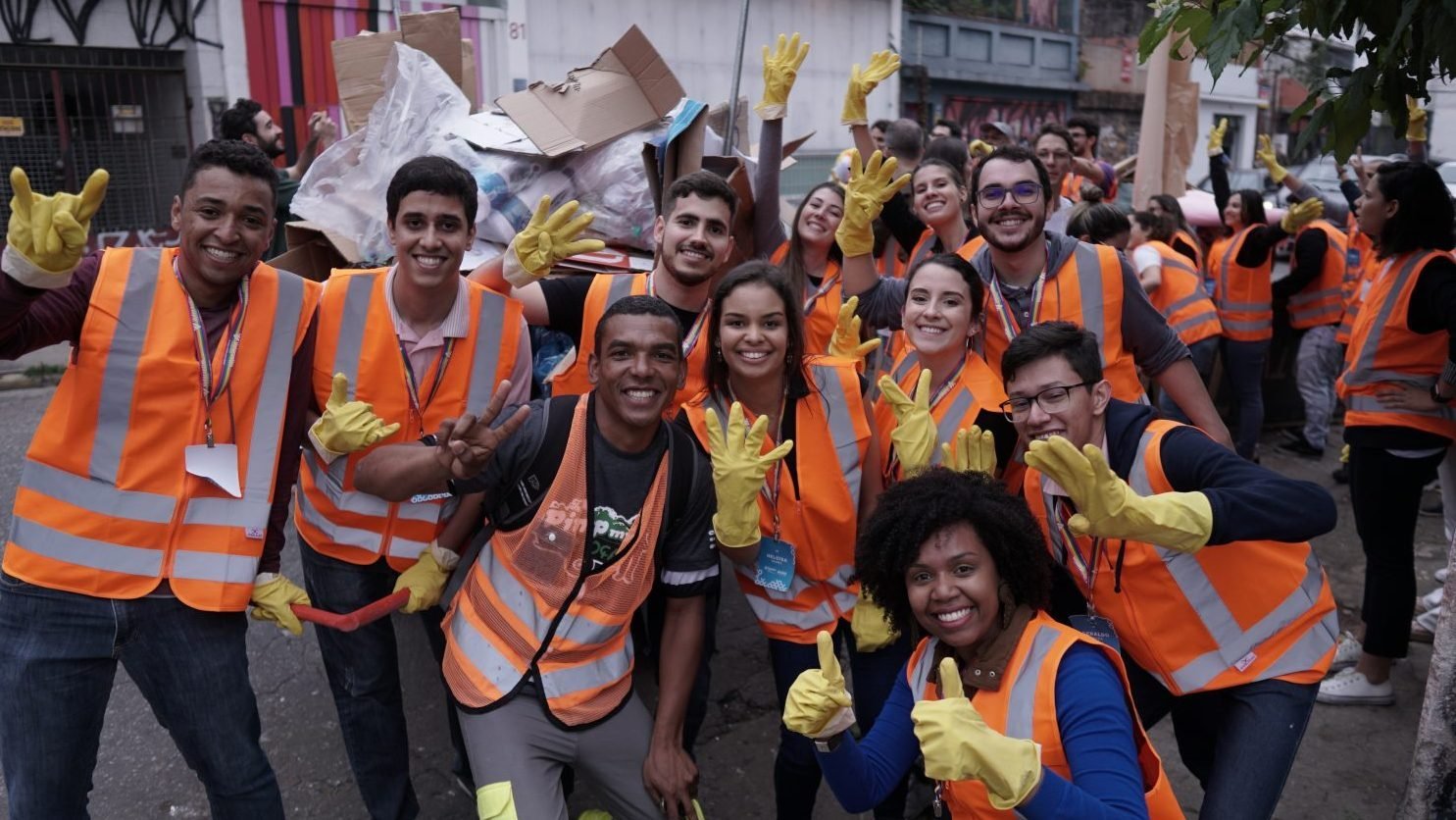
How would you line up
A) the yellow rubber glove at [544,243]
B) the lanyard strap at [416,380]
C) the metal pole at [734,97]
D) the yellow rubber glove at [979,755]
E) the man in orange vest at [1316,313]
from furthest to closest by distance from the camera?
the man in orange vest at [1316,313] → the metal pole at [734,97] → the yellow rubber glove at [544,243] → the lanyard strap at [416,380] → the yellow rubber glove at [979,755]

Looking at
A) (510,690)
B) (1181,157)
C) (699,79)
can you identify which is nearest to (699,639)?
(510,690)

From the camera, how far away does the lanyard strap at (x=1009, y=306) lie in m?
3.17

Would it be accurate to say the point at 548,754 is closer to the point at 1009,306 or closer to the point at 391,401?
the point at 391,401

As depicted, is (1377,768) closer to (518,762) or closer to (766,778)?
(766,778)

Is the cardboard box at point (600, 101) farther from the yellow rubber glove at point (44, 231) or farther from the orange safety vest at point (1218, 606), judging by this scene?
the orange safety vest at point (1218, 606)

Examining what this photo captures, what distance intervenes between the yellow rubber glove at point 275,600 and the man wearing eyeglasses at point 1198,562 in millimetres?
1711

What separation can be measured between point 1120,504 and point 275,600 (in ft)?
6.18

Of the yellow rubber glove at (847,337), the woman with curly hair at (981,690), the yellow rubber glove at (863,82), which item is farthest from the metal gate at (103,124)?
the woman with curly hair at (981,690)

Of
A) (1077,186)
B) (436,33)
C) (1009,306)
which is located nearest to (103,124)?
(436,33)

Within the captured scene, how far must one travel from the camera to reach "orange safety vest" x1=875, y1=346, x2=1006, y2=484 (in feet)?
9.58

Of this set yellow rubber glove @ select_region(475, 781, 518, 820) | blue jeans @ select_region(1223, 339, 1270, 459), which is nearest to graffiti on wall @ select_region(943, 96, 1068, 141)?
blue jeans @ select_region(1223, 339, 1270, 459)

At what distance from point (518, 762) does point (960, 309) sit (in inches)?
63.7

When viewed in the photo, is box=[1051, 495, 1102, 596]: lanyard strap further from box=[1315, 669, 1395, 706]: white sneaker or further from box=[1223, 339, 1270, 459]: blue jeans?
box=[1223, 339, 1270, 459]: blue jeans

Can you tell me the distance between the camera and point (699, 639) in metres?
2.68
